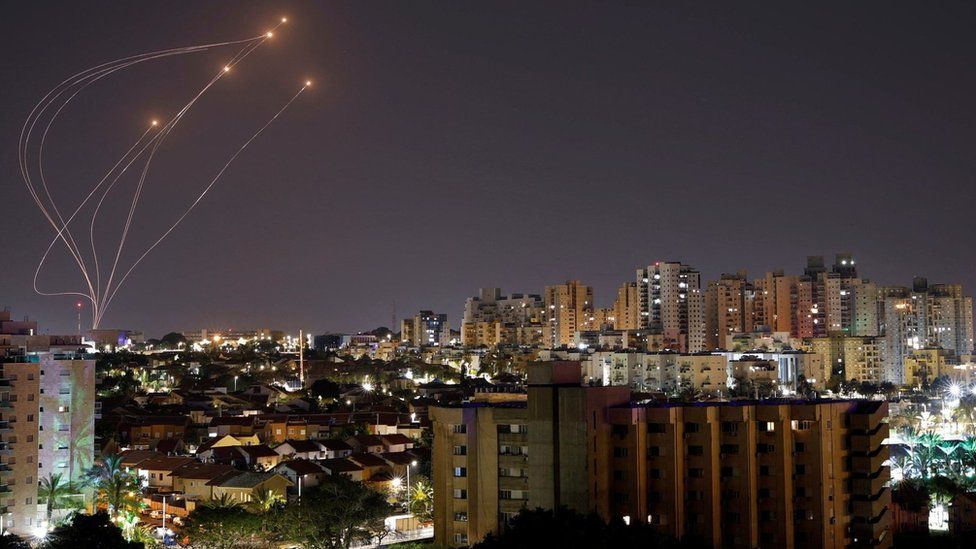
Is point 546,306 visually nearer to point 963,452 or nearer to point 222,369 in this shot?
point 222,369

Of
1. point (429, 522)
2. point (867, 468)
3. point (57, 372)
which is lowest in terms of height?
point (429, 522)

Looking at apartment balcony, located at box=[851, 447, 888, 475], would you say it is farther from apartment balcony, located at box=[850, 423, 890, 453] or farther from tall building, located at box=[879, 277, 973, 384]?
tall building, located at box=[879, 277, 973, 384]

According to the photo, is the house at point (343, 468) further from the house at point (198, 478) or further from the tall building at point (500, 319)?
the tall building at point (500, 319)

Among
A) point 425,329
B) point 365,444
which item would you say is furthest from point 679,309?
point 365,444

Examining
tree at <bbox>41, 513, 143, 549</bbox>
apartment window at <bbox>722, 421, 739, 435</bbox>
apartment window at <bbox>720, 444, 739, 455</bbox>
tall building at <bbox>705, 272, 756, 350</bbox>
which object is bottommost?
tree at <bbox>41, 513, 143, 549</bbox>

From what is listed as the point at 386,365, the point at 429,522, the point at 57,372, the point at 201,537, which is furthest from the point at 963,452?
the point at 386,365

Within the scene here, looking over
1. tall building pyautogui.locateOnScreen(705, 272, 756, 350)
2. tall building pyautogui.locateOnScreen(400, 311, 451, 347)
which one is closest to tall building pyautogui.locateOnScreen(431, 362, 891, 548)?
tall building pyautogui.locateOnScreen(705, 272, 756, 350)

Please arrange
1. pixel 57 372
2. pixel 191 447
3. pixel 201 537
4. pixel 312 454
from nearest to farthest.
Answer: pixel 201 537
pixel 57 372
pixel 312 454
pixel 191 447

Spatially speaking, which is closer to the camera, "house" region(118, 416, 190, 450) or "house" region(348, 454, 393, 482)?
"house" region(348, 454, 393, 482)
